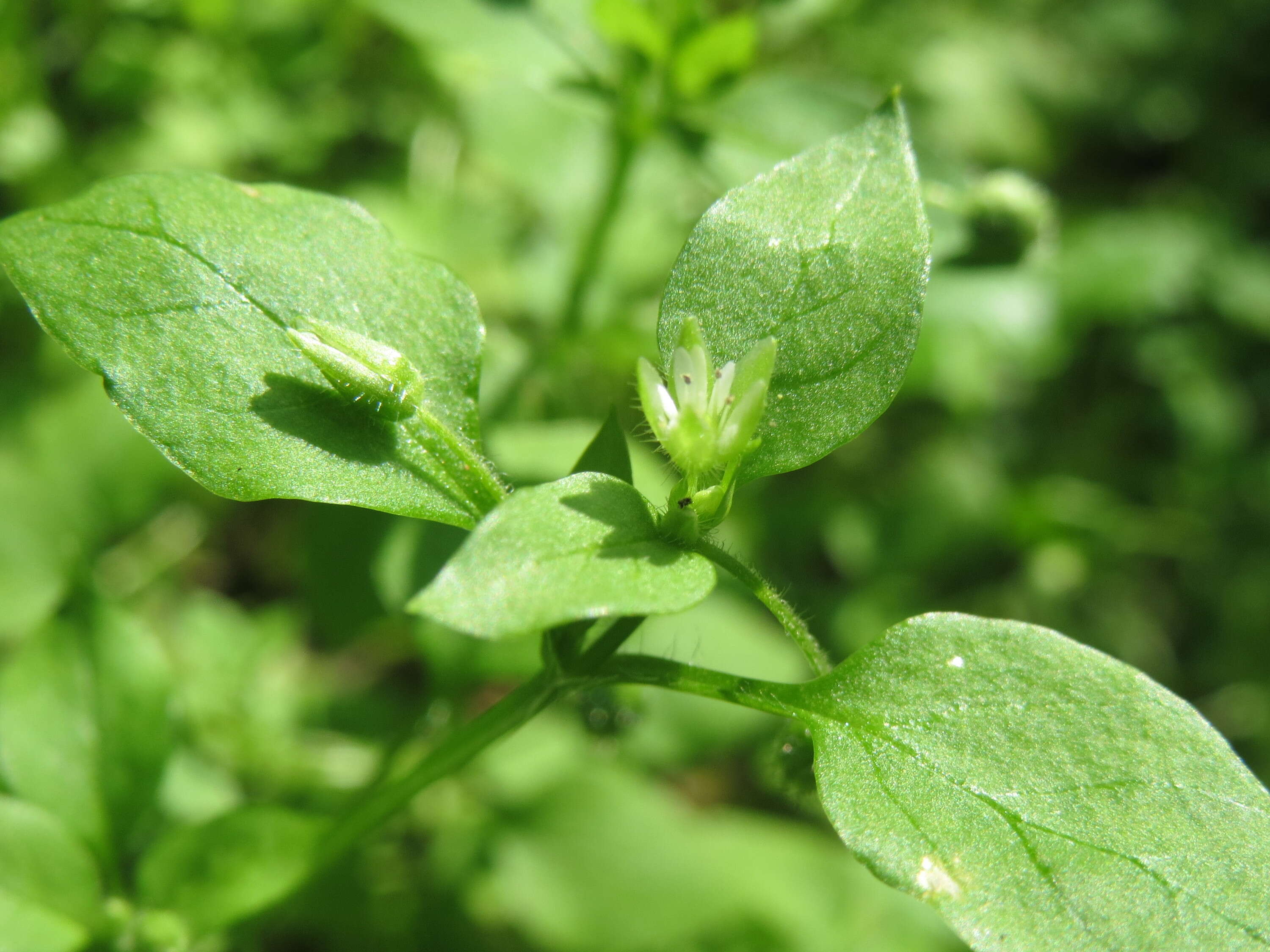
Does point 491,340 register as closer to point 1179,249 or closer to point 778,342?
point 778,342

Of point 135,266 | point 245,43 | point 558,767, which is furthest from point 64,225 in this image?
point 245,43

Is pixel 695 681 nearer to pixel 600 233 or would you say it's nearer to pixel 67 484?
pixel 600 233

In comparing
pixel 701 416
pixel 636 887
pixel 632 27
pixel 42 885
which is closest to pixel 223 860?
pixel 42 885

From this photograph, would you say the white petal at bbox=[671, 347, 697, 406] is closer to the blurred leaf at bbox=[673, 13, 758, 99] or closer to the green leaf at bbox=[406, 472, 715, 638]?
the green leaf at bbox=[406, 472, 715, 638]

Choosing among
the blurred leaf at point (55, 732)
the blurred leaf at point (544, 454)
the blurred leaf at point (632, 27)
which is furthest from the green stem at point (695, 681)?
the blurred leaf at point (632, 27)

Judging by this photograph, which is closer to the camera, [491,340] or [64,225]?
[64,225]

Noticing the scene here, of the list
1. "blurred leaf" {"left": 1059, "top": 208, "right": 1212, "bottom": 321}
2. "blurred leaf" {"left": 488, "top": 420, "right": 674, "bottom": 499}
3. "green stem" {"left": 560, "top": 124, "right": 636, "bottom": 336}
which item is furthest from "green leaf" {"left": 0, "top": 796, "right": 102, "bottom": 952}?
"blurred leaf" {"left": 1059, "top": 208, "right": 1212, "bottom": 321}
